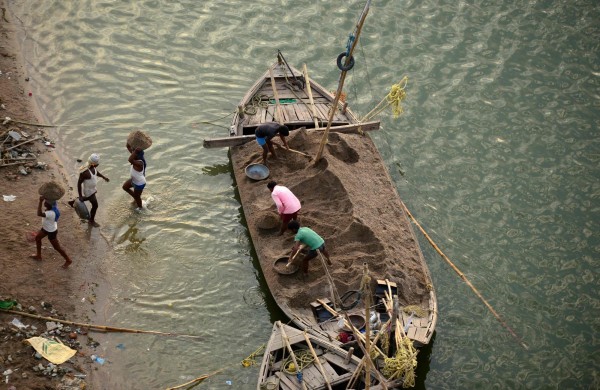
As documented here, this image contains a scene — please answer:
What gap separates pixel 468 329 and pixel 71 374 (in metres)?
6.20

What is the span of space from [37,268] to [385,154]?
23.1 feet

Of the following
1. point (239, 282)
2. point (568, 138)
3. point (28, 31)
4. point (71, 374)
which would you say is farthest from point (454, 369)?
point (28, 31)

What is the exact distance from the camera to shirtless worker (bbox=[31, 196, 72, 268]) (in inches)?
395

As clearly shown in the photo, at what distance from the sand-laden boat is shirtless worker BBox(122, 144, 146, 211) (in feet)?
4.88

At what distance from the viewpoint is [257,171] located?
40.2 ft

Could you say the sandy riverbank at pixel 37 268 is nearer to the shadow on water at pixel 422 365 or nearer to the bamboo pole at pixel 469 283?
the shadow on water at pixel 422 365

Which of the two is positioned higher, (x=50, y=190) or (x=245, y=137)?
(x=50, y=190)

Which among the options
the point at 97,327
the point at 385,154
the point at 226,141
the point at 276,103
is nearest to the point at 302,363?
the point at 97,327

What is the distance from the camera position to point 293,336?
30.7ft

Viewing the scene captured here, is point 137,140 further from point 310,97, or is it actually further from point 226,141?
point 310,97

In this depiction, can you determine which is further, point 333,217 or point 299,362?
point 333,217

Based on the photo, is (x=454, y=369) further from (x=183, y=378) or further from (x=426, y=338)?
(x=183, y=378)

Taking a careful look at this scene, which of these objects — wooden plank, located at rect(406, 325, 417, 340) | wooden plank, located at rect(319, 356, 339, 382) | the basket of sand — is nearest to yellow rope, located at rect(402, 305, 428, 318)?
wooden plank, located at rect(406, 325, 417, 340)

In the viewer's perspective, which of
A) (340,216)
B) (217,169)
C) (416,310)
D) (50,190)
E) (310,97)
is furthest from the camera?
(310,97)
